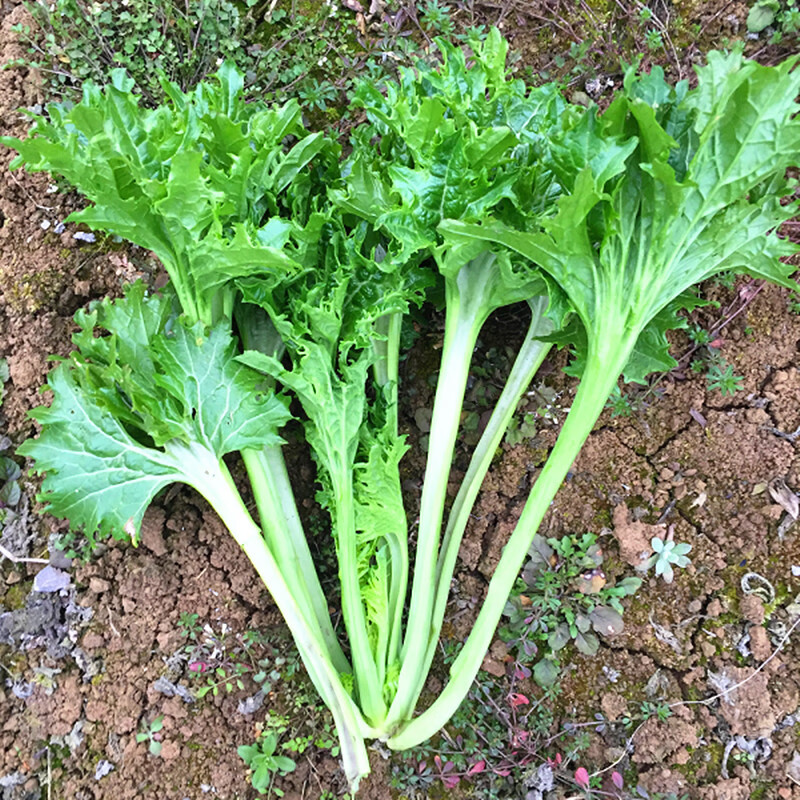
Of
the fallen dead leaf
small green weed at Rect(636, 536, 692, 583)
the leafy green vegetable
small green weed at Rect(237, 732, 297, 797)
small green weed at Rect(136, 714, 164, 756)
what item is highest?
the leafy green vegetable

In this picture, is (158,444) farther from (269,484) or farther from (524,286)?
(524,286)

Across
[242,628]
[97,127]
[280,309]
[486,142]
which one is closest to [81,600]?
[242,628]

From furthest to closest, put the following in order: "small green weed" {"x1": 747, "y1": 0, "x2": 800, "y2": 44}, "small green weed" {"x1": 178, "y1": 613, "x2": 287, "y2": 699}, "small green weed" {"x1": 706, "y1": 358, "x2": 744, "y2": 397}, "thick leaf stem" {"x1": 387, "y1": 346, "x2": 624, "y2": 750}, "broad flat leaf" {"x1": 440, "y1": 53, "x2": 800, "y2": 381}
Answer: "small green weed" {"x1": 747, "y1": 0, "x2": 800, "y2": 44}
"small green weed" {"x1": 706, "y1": 358, "x2": 744, "y2": 397}
"small green weed" {"x1": 178, "y1": 613, "x2": 287, "y2": 699}
"thick leaf stem" {"x1": 387, "y1": 346, "x2": 624, "y2": 750}
"broad flat leaf" {"x1": 440, "y1": 53, "x2": 800, "y2": 381}

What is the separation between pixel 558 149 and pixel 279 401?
4.30ft

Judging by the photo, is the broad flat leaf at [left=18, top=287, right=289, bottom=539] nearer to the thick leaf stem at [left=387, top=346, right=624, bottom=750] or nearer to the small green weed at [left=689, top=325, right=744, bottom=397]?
the thick leaf stem at [left=387, top=346, right=624, bottom=750]

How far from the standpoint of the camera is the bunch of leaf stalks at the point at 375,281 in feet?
6.79

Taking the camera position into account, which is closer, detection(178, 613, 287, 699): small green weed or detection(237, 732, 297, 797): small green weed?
detection(237, 732, 297, 797): small green weed

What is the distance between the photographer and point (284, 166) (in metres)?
2.41

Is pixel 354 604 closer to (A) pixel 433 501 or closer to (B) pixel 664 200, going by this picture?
(A) pixel 433 501

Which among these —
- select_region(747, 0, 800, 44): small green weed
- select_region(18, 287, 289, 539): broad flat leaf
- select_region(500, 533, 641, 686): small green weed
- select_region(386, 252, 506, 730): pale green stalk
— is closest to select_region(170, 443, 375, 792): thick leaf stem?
select_region(18, 287, 289, 539): broad flat leaf

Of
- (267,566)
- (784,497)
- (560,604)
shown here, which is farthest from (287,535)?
(784,497)

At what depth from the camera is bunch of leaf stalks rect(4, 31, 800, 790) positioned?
81.5 inches

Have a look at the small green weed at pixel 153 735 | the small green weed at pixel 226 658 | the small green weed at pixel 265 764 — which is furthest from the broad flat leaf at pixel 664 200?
the small green weed at pixel 153 735

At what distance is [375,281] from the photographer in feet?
8.14
